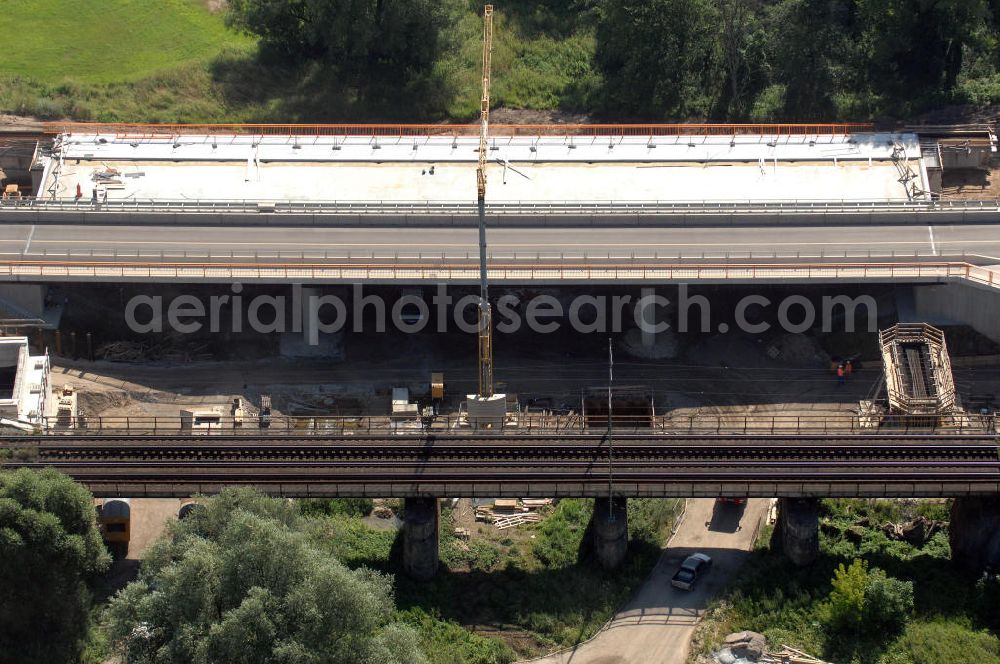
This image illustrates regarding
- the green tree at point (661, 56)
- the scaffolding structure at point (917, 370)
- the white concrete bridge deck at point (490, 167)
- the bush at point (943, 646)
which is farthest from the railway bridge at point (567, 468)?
the green tree at point (661, 56)

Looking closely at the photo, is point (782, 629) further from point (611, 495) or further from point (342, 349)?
point (342, 349)

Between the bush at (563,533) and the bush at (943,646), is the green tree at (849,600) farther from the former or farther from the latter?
the bush at (563,533)

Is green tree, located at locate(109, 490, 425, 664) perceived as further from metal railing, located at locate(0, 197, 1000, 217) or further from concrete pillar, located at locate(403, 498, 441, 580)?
metal railing, located at locate(0, 197, 1000, 217)

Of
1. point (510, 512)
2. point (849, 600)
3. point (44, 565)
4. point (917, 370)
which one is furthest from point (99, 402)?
point (917, 370)

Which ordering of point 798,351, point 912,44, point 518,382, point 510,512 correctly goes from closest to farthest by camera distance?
point 510,512
point 518,382
point 798,351
point 912,44

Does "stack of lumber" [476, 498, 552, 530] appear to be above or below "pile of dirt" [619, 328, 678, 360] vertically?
below

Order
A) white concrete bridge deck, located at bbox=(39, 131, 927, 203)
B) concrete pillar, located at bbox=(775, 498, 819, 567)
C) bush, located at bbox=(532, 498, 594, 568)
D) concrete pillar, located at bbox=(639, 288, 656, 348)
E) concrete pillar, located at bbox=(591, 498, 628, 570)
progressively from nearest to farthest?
concrete pillar, located at bbox=(775, 498, 819, 567)
concrete pillar, located at bbox=(591, 498, 628, 570)
bush, located at bbox=(532, 498, 594, 568)
concrete pillar, located at bbox=(639, 288, 656, 348)
white concrete bridge deck, located at bbox=(39, 131, 927, 203)

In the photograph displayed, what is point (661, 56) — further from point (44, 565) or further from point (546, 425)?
point (44, 565)

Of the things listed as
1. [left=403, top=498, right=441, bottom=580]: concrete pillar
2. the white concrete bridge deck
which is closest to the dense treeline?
the white concrete bridge deck
